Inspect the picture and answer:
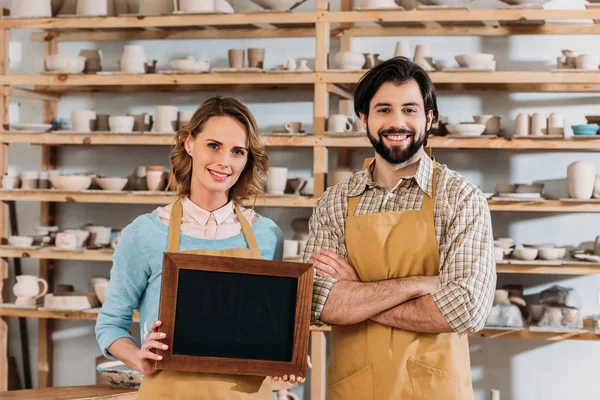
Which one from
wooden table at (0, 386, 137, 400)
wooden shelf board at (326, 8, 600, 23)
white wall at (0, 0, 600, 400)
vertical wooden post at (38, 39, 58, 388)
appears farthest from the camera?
vertical wooden post at (38, 39, 58, 388)

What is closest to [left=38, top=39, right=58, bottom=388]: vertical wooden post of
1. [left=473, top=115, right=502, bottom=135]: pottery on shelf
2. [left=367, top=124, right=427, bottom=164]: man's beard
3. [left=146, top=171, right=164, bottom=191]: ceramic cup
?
[left=146, top=171, right=164, bottom=191]: ceramic cup

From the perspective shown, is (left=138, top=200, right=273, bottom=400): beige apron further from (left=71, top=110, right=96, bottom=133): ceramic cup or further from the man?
(left=71, top=110, right=96, bottom=133): ceramic cup

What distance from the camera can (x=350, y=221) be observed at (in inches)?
84.4

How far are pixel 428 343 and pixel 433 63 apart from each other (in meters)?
2.05

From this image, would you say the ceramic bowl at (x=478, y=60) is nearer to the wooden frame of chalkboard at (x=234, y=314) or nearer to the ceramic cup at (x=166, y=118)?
the ceramic cup at (x=166, y=118)

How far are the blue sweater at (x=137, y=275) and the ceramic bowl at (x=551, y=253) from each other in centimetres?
220

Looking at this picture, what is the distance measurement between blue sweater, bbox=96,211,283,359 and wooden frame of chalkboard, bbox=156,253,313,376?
0.51ft

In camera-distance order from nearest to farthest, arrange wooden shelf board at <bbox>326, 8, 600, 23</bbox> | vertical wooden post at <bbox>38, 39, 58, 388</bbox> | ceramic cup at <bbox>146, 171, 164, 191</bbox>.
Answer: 1. wooden shelf board at <bbox>326, 8, 600, 23</bbox>
2. ceramic cup at <bbox>146, 171, 164, 191</bbox>
3. vertical wooden post at <bbox>38, 39, 58, 388</bbox>

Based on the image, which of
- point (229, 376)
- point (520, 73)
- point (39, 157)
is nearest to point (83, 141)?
point (39, 157)

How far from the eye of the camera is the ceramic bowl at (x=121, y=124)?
12.9 feet

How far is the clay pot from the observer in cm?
361

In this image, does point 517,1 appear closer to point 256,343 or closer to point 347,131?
point 347,131

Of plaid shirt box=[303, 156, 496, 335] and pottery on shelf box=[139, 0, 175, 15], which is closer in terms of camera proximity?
plaid shirt box=[303, 156, 496, 335]

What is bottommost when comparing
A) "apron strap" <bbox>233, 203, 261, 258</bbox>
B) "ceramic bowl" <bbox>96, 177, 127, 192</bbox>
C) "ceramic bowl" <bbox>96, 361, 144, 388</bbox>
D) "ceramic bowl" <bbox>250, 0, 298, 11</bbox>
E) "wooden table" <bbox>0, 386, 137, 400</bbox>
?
"wooden table" <bbox>0, 386, 137, 400</bbox>
